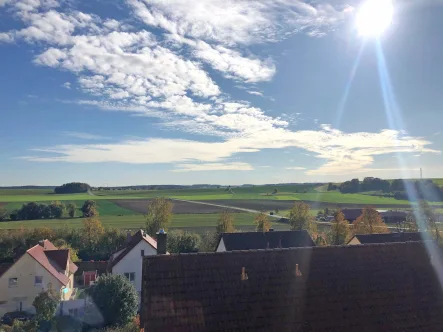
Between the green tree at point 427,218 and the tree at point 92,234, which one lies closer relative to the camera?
the green tree at point 427,218

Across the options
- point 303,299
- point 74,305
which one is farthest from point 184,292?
point 74,305

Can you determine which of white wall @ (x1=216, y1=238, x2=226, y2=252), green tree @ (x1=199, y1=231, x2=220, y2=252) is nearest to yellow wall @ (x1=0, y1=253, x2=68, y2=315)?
white wall @ (x1=216, y1=238, x2=226, y2=252)

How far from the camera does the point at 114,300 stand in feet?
83.4

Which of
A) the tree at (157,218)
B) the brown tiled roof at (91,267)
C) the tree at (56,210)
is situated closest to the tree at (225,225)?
the tree at (157,218)

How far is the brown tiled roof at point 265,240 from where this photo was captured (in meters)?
38.8

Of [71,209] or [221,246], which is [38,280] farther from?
[71,209]

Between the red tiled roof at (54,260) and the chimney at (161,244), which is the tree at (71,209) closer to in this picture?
the red tiled roof at (54,260)

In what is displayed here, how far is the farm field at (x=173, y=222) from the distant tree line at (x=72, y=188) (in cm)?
5611

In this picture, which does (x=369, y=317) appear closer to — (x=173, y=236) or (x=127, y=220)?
(x=173, y=236)

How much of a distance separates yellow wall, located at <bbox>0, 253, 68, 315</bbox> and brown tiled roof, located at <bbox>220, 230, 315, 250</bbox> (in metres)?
17.0

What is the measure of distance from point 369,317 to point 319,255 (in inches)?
111

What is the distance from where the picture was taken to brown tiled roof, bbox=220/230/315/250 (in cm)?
3881

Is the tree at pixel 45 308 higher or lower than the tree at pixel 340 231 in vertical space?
lower

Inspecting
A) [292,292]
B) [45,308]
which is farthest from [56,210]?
[292,292]
